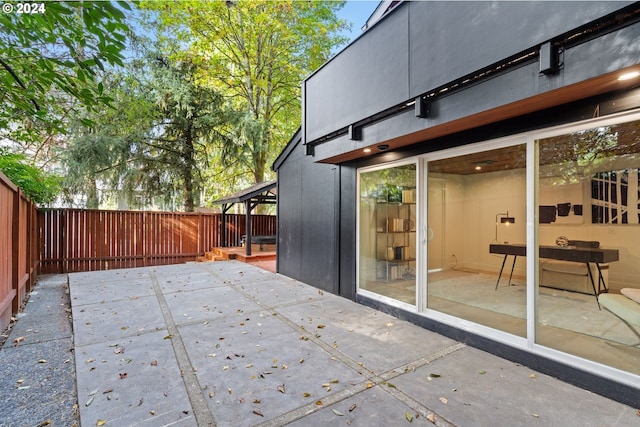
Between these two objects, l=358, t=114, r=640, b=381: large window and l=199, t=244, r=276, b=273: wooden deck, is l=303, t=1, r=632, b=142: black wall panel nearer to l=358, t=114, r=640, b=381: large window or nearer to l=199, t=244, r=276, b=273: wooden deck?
l=358, t=114, r=640, b=381: large window

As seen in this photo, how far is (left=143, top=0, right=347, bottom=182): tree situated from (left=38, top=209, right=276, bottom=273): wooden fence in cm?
336

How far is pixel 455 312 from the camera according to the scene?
3670mm

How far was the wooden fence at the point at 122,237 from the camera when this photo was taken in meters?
8.48

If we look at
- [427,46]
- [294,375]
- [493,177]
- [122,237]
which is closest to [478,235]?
[493,177]

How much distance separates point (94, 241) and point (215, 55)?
8.51 meters

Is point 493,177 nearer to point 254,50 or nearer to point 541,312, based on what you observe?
point 541,312

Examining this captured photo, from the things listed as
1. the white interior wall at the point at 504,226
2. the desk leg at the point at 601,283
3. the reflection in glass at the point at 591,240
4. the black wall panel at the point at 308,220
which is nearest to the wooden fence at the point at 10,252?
the black wall panel at the point at 308,220

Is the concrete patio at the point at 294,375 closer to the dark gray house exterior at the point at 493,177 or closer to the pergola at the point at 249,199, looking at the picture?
the dark gray house exterior at the point at 493,177

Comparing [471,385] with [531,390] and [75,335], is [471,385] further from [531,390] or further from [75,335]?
[75,335]

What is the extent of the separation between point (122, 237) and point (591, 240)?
11576 mm

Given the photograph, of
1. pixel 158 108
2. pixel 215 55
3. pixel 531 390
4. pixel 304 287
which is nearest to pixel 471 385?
pixel 531 390

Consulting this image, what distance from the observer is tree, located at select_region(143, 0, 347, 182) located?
38.2 feet

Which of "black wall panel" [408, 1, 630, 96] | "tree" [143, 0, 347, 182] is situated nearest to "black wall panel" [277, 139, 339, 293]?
"black wall panel" [408, 1, 630, 96]

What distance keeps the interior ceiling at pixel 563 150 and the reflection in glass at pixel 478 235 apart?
1cm
